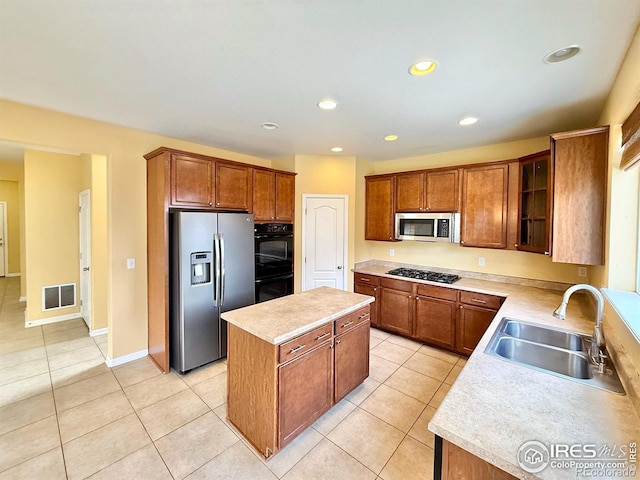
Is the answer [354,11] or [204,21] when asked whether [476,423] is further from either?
[204,21]

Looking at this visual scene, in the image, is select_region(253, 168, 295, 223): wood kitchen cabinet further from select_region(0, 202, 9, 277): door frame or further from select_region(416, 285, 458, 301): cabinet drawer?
select_region(0, 202, 9, 277): door frame

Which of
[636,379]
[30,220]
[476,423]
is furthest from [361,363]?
[30,220]

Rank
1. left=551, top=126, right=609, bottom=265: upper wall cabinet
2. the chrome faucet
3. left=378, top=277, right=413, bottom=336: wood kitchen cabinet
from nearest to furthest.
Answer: the chrome faucet
left=551, top=126, right=609, bottom=265: upper wall cabinet
left=378, top=277, right=413, bottom=336: wood kitchen cabinet

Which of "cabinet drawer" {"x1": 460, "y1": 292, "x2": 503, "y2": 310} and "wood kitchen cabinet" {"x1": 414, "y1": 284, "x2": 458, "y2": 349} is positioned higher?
"cabinet drawer" {"x1": 460, "y1": 292, "x2": 503, "y2": 310}

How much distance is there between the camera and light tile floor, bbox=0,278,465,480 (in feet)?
5.75

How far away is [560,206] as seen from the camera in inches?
86.4

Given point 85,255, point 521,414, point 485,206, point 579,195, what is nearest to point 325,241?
→ point 485,206

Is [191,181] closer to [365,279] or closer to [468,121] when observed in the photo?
[365,279]

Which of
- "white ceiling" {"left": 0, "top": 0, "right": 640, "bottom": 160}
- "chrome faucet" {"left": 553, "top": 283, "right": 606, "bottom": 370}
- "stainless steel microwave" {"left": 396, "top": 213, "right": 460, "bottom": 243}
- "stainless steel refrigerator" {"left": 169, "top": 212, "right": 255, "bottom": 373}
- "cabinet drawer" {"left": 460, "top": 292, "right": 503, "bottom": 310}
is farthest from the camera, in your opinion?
"stainless steel microwave" {"left": 396, "top": 213, "right": 460, "bottom": 243}

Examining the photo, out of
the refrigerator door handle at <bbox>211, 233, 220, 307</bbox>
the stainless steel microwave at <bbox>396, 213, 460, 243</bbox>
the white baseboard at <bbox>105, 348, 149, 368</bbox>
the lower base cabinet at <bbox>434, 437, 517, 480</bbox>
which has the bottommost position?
the white baseboard at <bbox>105, 348, 149, 368</bbox>

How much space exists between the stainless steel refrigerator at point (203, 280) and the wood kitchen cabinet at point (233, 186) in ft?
1.00

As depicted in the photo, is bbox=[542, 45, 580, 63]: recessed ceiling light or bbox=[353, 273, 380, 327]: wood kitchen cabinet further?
bbox=[353, 273, 380, 327]: wood kitchen cabinet

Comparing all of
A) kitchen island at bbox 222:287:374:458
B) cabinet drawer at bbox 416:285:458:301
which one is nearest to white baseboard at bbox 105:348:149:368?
kitchen island at bbox 222:287:374:458

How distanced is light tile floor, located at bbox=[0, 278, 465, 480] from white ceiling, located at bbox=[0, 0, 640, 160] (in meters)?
2.59
